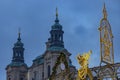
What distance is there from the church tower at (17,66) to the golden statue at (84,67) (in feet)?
160

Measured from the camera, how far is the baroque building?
242 feet

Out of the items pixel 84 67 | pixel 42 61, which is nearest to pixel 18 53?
pixel 42 61

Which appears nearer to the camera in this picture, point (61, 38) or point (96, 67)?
point (96, 67)

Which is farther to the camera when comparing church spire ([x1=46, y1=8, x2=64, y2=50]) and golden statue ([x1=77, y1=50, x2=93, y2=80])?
church spire ([x1=46, y1=8, x2=64, y2=50])

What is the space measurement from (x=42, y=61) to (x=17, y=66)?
19.4 ft

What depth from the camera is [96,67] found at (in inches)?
1328

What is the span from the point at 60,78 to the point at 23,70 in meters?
46.3

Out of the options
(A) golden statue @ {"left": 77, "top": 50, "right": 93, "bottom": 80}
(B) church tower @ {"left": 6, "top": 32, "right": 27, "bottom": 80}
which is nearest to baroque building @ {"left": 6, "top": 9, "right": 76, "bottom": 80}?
(B) church tower @ {"left": 6, "top": 32, "right": 27, "bottom": 80}

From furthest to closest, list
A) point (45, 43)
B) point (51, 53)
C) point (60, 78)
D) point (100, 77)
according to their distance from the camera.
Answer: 1. point (45, 43)
2. point (51, 53)
3. point (60, 78)
4. point (100, 77)

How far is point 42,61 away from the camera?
7888 centimetres

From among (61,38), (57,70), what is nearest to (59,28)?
(61,38)

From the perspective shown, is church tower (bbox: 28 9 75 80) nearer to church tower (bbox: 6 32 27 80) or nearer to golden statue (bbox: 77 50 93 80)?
church tower (bbox: 6 32 27 80)

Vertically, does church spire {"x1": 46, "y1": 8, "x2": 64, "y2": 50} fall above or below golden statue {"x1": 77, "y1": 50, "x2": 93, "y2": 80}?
above

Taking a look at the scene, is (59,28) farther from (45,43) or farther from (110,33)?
(110,33)
